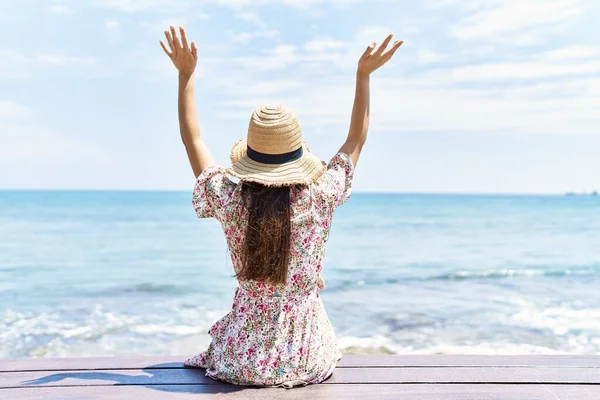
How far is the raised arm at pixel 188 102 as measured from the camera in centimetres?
262

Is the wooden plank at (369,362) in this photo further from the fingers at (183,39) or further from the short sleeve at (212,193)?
the fingers at (183,39)

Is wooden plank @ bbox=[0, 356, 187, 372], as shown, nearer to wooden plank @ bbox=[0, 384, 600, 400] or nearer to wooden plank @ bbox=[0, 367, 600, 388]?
wooden plank @ bbox=[0, 367, 600, 388]

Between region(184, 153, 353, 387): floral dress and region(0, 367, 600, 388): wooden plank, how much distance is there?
13 cm

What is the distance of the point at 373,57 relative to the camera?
107 inches

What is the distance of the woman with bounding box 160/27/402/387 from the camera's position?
2412mm

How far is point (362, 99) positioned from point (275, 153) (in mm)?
513

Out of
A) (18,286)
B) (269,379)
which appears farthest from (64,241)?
(269,379)

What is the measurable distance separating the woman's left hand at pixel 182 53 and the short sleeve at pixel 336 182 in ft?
2.35

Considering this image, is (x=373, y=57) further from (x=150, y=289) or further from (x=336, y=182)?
(x=150, y=289)

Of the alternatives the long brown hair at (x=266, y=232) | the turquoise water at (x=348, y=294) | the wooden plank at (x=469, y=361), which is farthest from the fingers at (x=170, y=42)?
the turquoise water at (x=348, y=294)

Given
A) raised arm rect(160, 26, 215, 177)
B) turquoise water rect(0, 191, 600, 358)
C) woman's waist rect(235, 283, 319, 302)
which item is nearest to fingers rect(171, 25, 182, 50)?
raised arm rect(160, 26, 215, 177)

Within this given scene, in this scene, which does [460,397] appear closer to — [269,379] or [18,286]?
[269,379]

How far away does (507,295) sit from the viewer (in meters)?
9.92

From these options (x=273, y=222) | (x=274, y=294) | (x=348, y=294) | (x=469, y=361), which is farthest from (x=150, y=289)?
(x=273, y=222)
